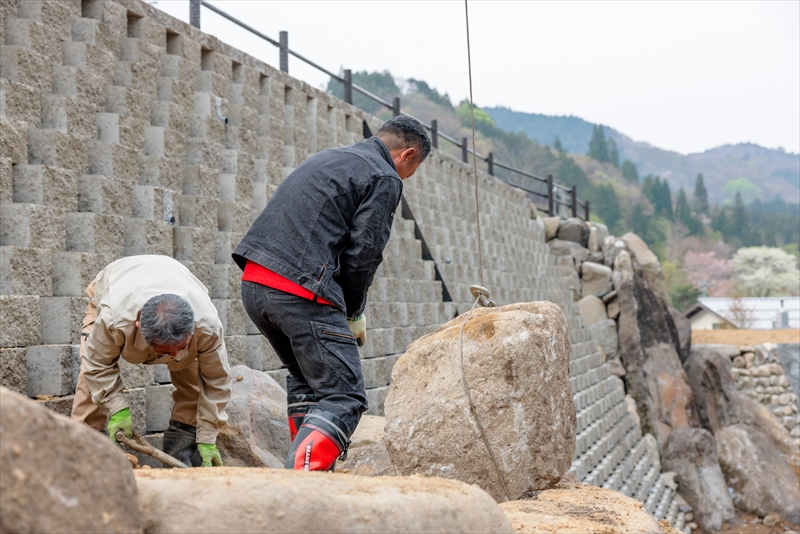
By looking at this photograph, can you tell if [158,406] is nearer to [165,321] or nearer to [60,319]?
[60,319]

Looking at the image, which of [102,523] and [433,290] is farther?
[433,290]

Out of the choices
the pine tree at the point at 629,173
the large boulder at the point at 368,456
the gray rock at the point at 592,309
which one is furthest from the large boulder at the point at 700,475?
the pine tree at the point at 629,173

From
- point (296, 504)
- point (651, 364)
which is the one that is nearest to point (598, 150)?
point (651, 364)

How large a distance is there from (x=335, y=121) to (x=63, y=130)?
376 centimetres

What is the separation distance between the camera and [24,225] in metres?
3.80

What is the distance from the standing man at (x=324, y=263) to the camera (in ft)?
9.47

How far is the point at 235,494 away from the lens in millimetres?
1602

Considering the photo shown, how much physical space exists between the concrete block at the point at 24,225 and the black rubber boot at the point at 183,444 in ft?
3.68

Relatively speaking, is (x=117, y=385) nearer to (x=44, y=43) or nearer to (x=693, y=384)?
(x=44, y=43)

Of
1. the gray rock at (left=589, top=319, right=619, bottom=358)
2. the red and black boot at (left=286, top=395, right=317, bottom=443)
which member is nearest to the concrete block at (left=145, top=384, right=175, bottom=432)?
the red and black boot at (left=286, top=395, right=317, bottom=443)

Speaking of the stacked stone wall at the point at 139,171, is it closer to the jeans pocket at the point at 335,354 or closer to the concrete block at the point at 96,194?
the concrete block at the point at 96,194

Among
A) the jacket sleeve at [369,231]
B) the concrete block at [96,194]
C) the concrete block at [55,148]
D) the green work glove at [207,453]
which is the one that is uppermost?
the concrete block at [55,148]

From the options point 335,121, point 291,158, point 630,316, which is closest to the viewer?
point 291,158

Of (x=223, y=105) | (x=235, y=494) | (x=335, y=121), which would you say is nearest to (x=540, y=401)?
(x=235, y=494)
